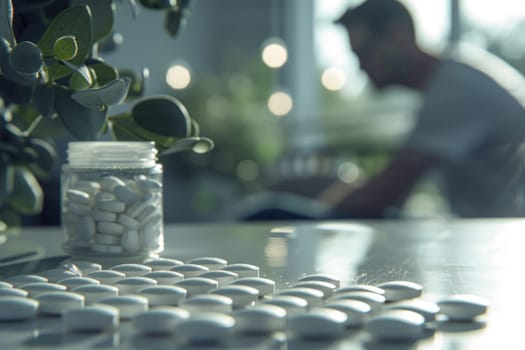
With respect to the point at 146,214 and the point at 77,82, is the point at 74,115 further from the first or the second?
the point at 146,214

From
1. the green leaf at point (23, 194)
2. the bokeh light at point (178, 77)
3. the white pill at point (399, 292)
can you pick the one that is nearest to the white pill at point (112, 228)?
the green leaf at point (23, 194)

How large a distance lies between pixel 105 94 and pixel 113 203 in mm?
170

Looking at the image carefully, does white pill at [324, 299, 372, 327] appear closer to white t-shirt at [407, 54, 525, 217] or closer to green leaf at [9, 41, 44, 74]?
green leaf at [9, 41, 44, 74]

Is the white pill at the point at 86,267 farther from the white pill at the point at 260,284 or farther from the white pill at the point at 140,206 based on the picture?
the white pill at the point at 260,284

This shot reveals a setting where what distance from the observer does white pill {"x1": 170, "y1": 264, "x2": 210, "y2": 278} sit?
65 centimetres

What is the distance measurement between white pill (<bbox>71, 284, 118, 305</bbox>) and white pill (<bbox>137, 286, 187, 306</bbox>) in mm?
23

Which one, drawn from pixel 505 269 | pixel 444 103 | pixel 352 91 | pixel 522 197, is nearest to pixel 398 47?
pixel 444 103

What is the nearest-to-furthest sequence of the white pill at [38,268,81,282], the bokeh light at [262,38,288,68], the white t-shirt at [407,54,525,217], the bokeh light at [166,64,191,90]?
1. the white pill at [38,268,81,282]
2. the white t-shirt at [407,54,525,217]
3. the bokeh light at [166,64,191,90]
4. the bokeh light at [262,38,288,68]

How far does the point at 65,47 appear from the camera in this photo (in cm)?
62

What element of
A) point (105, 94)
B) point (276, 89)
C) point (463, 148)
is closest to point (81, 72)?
point (105, 94)

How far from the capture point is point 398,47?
2.38 meters

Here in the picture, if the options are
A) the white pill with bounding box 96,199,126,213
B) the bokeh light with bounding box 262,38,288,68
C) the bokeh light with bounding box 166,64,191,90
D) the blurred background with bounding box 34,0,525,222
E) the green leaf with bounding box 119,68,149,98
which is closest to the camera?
the white pill with bounding box 96,199,126,213

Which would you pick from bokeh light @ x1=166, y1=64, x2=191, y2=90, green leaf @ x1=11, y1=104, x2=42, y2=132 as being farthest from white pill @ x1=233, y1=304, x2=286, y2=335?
bokeh light @ x1=166, y1=64, x2=191, y2=90

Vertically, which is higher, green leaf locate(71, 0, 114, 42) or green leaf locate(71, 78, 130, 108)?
green leaf locate(71, 0, 114, 42)
